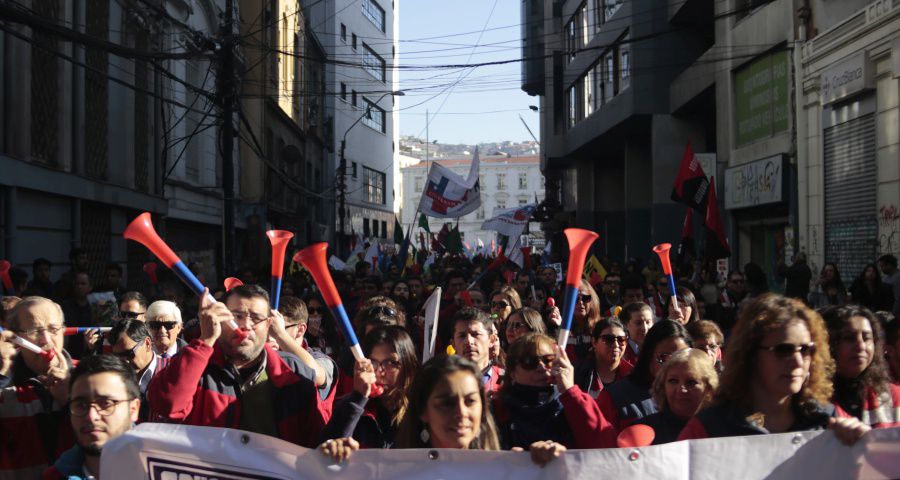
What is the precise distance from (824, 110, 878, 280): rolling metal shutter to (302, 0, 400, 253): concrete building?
29560mm

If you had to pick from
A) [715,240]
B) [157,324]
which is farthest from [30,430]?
[715,240]

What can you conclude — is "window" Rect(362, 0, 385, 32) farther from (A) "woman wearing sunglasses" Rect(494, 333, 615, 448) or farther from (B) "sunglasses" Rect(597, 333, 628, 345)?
(A) "woman wearing sunglasses" Rect(494, 333, 615, 448)

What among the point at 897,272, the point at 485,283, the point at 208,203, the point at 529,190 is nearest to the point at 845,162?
the point at 897,272

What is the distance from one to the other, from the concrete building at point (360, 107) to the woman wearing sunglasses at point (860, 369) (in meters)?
39.8

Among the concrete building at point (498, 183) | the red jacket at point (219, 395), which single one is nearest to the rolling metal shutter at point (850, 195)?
the red jacket at point (219, 395)

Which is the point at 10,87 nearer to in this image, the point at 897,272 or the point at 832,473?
the point at 897,272

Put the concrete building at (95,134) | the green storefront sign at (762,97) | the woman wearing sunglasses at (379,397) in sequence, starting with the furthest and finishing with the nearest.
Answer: the green storefront sign at (762,97) → the concrete building at (95,134) → the woman wearing sunglasses at (379,397)

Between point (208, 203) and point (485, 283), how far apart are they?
1458 cm

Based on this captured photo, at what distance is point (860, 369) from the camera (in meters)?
4.11

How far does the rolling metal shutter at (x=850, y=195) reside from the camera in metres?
14.5

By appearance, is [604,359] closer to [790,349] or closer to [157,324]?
[790,349]

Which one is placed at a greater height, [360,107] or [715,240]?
[360,107]

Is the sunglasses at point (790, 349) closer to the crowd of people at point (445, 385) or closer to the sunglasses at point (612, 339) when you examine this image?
the crowd of people at point (445, 385)

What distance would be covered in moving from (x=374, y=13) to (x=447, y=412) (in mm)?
57842
